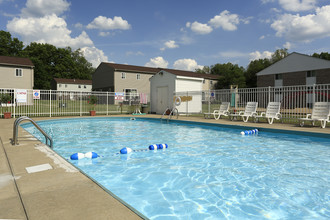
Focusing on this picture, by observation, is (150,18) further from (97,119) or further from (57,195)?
(57,195)

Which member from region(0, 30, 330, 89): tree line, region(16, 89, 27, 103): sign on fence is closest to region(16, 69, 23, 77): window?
region(16, 89, 27, 103): sign on fence

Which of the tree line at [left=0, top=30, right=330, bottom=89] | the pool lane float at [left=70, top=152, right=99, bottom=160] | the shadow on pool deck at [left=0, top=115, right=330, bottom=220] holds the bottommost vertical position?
the pool lane float at [left=70, top=152, right=99, bottom=160]

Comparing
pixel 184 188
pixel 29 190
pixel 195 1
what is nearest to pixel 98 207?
pixel 29 190

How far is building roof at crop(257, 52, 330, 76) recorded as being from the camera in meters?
24.5

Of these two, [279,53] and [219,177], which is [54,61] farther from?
[219,177]

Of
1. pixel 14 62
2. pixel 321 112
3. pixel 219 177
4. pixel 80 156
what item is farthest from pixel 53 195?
pixel 14 62

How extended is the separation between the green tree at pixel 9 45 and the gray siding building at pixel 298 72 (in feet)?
170

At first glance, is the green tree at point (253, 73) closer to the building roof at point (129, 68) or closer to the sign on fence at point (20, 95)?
the building roof at point (129, 68)

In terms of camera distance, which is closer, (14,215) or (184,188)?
(14,215)

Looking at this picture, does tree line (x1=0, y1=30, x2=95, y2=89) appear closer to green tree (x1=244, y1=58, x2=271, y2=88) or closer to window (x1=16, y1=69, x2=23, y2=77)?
window (x1=16, y1=69, x2=23, y2=77)

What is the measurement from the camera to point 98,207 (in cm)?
196

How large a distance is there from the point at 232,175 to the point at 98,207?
3002mm

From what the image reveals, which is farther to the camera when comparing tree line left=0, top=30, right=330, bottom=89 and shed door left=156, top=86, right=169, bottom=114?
tree line left=0, top=30, right=330, bottom=89

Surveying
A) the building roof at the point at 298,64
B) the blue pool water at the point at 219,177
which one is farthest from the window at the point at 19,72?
the building roof at the point at 298,64
